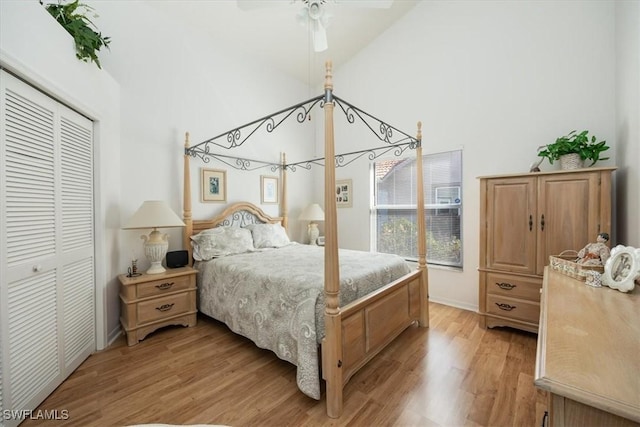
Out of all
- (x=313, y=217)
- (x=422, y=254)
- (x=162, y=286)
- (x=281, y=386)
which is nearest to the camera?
(x=281, y=386)

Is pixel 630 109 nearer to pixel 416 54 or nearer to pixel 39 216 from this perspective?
pixel 416 54

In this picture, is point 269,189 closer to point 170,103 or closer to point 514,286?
point 170,103

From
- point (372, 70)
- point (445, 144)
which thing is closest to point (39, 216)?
point (445, 144)

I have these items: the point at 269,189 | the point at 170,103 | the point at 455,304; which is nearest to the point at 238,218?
the point at 269,189

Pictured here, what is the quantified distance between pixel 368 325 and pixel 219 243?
1972 millimetres

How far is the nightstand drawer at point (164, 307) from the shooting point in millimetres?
2492

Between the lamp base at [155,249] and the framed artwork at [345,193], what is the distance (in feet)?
8.80

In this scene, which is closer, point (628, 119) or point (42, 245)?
point (42, 245)

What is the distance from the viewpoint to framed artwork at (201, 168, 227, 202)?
3502 mm

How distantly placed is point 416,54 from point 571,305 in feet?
12.0

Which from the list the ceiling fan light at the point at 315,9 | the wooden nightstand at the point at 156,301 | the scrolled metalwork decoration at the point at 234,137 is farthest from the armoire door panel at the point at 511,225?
the wooden nightstand at the point at 156,301

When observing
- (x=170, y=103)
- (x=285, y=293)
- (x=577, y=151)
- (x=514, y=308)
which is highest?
(x=170, y=103)

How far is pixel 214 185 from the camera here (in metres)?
3.60

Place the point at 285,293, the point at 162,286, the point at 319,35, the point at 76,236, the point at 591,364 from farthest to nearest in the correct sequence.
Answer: the point at 162,286 → the point at 319,35 → the point at 76,236 → the point at 285,293 → the point at 591,364
